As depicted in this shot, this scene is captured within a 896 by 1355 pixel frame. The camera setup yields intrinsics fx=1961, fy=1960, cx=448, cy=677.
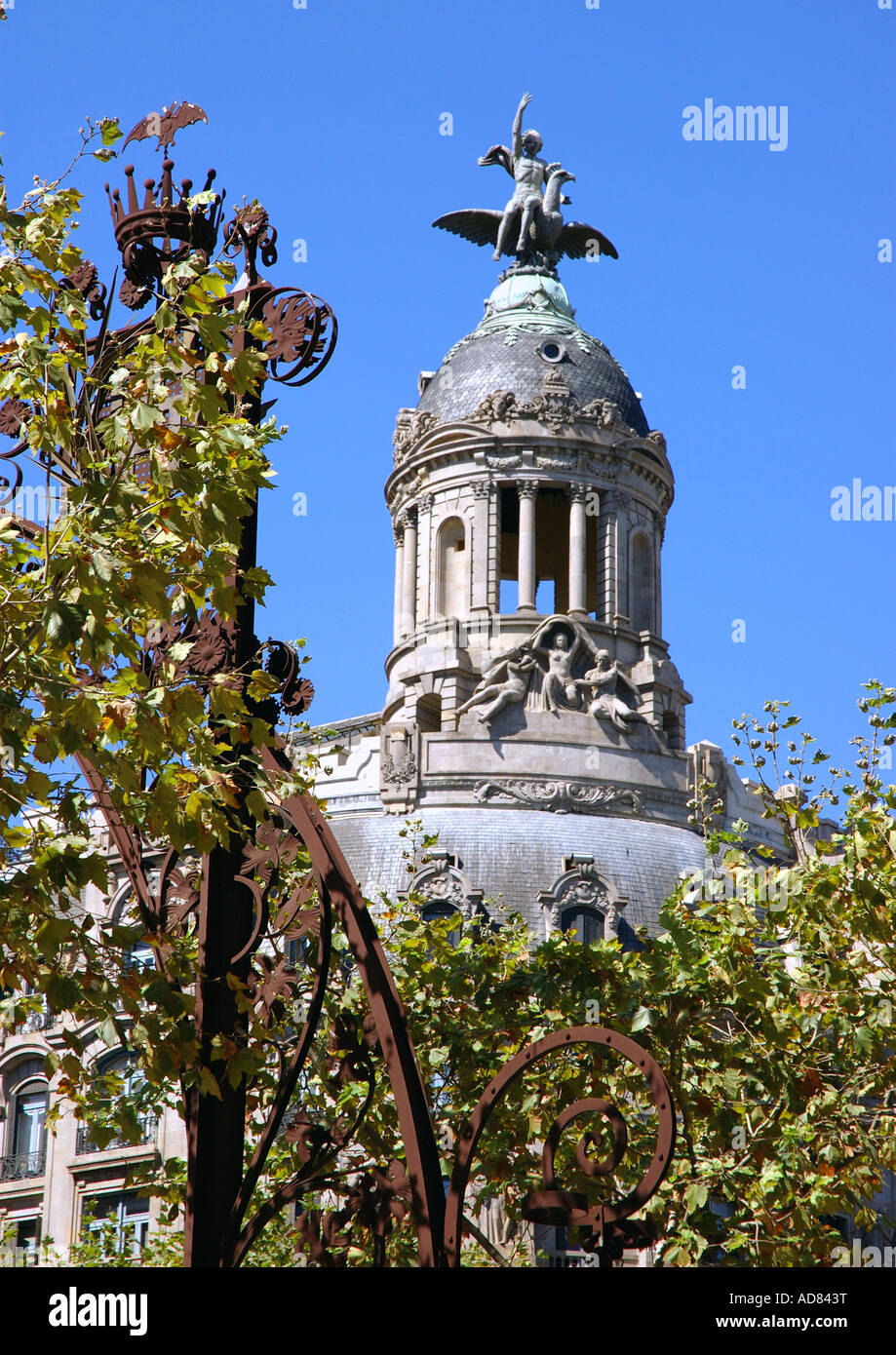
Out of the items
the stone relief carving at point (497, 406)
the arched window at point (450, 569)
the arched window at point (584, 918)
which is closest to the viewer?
the arched window at point (584, 918)

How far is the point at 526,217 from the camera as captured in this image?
63781 millimetres

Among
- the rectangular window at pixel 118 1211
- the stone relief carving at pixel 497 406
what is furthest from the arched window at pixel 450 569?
the rectangular window at pixel 118 1211

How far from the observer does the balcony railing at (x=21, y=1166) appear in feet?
154

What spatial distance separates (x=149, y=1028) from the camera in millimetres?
11219

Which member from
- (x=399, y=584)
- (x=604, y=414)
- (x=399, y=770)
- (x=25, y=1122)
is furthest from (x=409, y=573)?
(x=25, y=1122)

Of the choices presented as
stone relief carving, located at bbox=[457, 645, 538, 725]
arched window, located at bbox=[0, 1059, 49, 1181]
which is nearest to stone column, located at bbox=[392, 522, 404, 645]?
stone relief carving, located at bbox=[457, 645, 538, 725]

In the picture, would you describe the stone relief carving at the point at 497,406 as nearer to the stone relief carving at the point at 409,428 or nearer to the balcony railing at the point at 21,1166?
the stone relief carving at the point at 409,428

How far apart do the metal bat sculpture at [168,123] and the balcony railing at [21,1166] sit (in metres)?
37.5

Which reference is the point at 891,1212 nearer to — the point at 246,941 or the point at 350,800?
the point at 350,800

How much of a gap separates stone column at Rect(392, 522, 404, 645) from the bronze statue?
1083 cm

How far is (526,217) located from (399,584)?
13768mm

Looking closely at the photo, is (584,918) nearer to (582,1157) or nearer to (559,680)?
(559,680)
